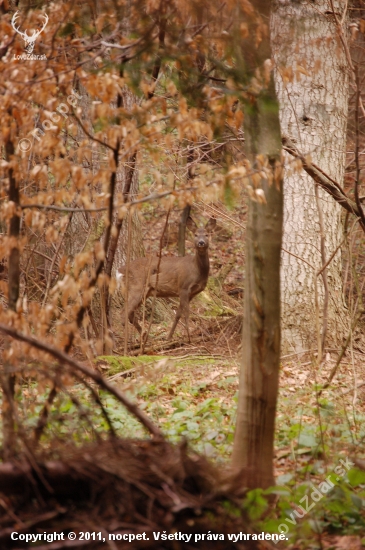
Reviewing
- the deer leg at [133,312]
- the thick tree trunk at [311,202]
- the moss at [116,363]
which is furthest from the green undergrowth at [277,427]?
the deer leg at [133,312]

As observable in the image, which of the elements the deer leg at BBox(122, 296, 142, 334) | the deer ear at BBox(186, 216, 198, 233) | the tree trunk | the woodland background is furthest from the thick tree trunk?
the deer ear at BBox(186, 216, 198, 233)

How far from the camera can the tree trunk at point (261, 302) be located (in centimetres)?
377

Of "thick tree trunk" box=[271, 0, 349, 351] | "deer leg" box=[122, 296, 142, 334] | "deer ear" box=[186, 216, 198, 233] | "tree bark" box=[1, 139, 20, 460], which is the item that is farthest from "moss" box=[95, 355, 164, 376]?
"deer ear" box=[186, 216, 198, 233]

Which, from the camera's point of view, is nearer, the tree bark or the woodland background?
the woodland background

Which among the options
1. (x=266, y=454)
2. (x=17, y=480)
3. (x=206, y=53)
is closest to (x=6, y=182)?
(x=206, y=53)

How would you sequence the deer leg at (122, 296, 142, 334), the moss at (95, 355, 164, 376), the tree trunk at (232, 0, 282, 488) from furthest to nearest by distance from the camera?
the deer leg at (122, 296, 142, 334), the moss at (95, 355, 164, 376), the tree trunk at (232, 0, 282, 488)

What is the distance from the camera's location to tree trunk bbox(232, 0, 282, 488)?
3771mm

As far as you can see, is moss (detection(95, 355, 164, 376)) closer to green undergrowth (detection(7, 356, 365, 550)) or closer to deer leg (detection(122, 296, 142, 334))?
green undergrowth (detection(7, 356, 365, 550))

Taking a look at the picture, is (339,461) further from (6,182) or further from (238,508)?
(6,182)

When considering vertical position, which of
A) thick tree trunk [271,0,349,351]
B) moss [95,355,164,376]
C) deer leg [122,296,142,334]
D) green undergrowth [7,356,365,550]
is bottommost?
green undergrowth [7,356,365,550]

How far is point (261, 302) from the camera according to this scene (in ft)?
12.3

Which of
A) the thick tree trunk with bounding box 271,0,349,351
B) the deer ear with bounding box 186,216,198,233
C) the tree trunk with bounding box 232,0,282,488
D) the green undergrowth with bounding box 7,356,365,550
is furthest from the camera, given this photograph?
the deer ear with bounding box 186,216,198,233

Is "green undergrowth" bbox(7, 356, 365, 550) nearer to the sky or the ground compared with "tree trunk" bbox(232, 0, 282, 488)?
nearer to the ground

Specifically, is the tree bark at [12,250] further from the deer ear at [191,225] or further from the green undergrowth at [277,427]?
the deer ear at [191,225]
